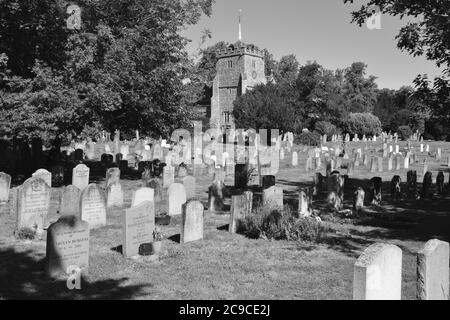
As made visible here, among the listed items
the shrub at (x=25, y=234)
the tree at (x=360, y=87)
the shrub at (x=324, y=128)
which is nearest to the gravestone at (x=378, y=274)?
the shrub at (x=25, y=234)

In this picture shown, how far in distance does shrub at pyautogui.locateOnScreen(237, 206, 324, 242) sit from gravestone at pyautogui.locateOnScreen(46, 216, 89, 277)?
4458mm

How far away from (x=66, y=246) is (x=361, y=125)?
6666 centimetres

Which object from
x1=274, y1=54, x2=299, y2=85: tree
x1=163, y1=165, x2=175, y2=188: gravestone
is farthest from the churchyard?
x1=274, y1=54, x2=299, y2=85: tree

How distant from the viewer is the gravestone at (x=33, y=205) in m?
10.9

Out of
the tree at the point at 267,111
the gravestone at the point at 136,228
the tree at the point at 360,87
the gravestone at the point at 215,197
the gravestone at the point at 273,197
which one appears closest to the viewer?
the gravestone at the point at 136,228

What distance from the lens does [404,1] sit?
10773mm

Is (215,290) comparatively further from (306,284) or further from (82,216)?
(82,216)

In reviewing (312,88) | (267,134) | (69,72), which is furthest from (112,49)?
(312,88)

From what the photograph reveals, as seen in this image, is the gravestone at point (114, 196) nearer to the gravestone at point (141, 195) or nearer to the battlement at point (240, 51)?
the gravestone at point (141, 195)

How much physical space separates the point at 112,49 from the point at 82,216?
7636mm

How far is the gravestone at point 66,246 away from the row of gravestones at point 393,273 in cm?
504

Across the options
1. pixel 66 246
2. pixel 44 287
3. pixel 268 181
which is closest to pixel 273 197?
pixel 268 181

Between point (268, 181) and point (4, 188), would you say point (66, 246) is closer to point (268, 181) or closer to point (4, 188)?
point (4, 188)

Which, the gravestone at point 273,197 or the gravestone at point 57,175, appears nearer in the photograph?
the gravestone at point 273,197
